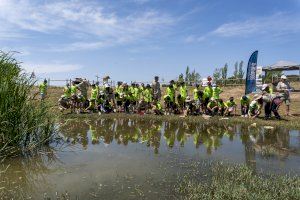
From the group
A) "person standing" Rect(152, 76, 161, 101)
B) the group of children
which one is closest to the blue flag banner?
the group of children

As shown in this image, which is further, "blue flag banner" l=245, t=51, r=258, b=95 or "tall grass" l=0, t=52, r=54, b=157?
"blue flag banner" l=245, t=51, r=258, b=95

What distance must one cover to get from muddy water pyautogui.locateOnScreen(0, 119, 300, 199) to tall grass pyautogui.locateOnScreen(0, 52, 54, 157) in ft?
1.41

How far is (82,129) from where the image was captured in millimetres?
14695

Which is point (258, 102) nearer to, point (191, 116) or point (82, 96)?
point (191, 116)

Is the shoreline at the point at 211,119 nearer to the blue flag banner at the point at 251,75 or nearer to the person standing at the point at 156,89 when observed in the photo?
the person standing at the point at 156,89

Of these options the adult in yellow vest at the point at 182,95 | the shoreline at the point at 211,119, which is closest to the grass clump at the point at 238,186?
the shoreline at the point at 211,119

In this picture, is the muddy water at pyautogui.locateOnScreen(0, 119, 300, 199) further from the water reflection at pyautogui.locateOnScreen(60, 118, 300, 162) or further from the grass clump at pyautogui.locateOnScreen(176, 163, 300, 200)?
the grass clump at pyautogui.locateOnScreen(176, 163, 300, 200)

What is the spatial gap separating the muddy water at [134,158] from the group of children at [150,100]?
369 cm

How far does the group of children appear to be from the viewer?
19031mm

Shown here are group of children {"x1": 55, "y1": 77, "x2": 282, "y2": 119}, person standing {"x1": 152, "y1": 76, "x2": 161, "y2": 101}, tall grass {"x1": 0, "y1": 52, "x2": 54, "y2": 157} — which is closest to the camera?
tall grass {"x1": 0, "y1": 52, "x2": 54, "y2": 157}

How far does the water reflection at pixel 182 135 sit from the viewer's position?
1120 centimetres

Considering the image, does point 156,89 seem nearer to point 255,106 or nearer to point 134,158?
point 255,106

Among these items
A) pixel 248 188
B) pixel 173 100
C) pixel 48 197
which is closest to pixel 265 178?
pixel 248 188

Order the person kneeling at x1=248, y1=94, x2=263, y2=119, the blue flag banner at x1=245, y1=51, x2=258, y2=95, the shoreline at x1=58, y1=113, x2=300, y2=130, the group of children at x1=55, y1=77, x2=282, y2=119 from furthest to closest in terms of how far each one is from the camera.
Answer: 1. the blue flag banner at x1=245, y1=51, x2=258, y2=95
2. the group of children at x1=55, y1=77, x2=282, y2=119
3. the person kneeling at x1=248, y1=94, x2=263, y2=119
4. the shoreline at x1=58, y1=113, x2=300, y2=130
